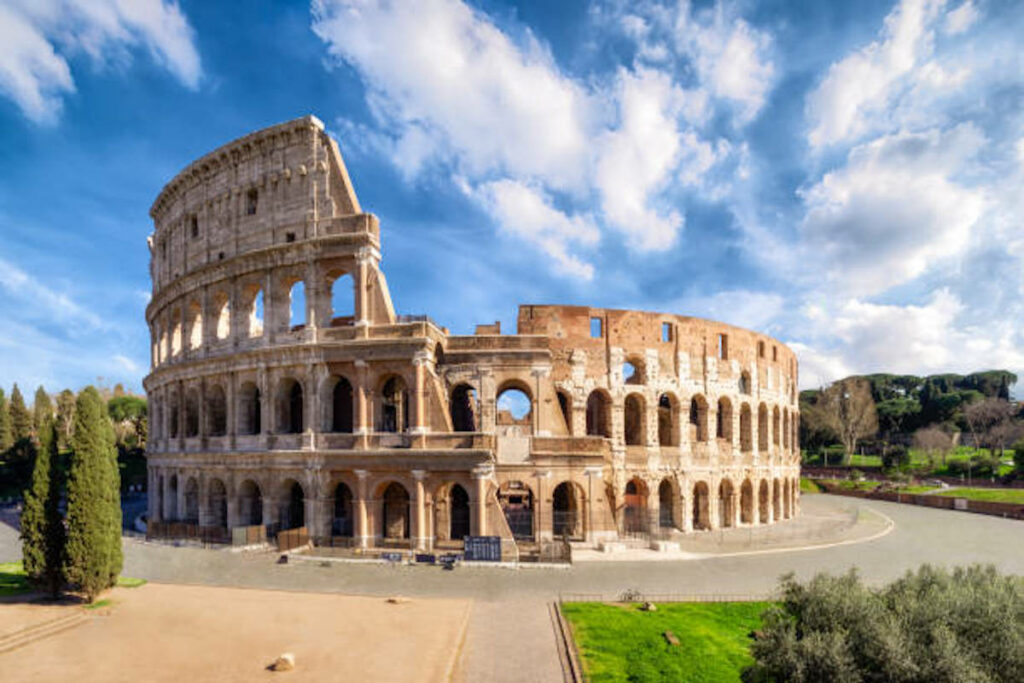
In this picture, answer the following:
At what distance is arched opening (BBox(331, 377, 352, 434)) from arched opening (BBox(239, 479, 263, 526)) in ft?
16.8

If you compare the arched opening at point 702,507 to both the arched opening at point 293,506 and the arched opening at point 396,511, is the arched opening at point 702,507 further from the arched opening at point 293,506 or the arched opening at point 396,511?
the arched opening at point 293,506

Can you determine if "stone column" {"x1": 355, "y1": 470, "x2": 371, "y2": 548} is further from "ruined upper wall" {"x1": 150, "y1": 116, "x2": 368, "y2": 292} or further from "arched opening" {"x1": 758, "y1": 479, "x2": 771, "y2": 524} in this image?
"arched opening" {"x1": 758, "y1": 479, "x2": 771, "y2": 524}

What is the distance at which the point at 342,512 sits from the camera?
3014cm

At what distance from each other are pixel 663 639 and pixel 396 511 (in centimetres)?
1661

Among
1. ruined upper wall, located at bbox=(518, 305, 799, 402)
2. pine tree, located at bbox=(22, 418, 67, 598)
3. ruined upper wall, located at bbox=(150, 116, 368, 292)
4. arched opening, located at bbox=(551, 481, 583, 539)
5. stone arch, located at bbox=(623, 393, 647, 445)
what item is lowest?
arched opening, located at bbox=(551, 481, 583, 539)

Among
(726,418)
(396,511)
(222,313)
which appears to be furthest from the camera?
(726,418)

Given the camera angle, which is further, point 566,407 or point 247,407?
point 566,407

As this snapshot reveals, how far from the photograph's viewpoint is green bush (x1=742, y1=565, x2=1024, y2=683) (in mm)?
9117

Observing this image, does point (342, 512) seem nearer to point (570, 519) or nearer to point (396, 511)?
point (396, 511)

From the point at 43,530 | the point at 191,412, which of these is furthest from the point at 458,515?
the point at 191,412

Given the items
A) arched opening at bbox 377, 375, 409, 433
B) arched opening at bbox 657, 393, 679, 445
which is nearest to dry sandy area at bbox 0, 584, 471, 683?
arched opening at bbox 377, 375, 409, 433

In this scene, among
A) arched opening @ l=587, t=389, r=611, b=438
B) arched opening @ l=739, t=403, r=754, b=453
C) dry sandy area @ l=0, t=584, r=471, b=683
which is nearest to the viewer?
dry sandy area @ l=0, t=584, r=471, b=683

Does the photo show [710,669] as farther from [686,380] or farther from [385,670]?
[686,380]

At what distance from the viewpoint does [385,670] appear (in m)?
13.1
